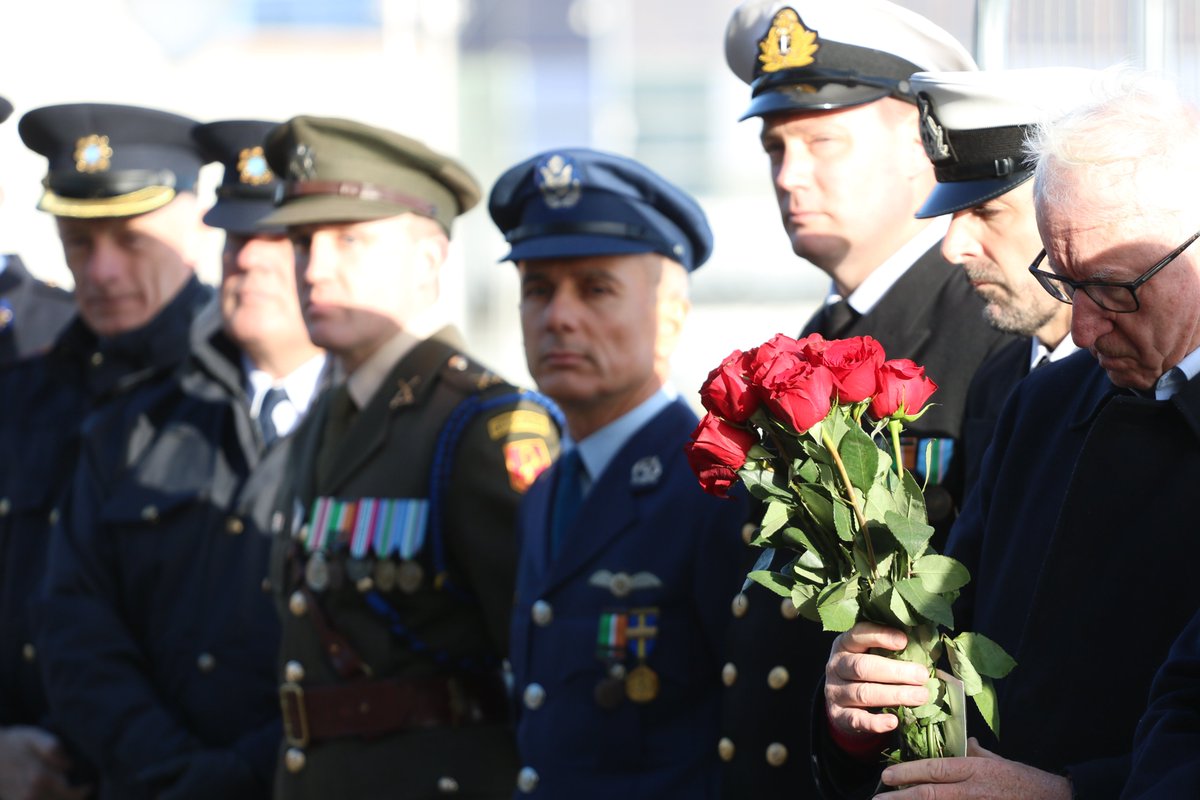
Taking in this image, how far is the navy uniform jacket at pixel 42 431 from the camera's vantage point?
591 cm

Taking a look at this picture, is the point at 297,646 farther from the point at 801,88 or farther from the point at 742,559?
the point at 801,88

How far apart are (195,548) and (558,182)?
180cm

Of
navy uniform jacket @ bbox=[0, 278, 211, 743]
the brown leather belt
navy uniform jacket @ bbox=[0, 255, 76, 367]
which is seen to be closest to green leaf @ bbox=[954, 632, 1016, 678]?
the brown leather belt

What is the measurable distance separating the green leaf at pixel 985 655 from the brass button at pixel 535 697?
4.97ft

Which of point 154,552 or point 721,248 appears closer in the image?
point 154,552

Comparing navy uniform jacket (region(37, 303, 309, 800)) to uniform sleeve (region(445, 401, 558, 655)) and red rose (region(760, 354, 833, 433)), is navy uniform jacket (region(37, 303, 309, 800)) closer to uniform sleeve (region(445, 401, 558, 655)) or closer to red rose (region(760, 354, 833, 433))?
uniform sleeve (region(445, 401, 558, 655))

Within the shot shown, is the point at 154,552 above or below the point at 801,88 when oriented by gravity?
below

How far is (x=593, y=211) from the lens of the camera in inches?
168

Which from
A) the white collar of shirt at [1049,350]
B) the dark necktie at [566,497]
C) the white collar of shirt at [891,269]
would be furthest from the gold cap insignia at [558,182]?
the white collar of shirt at [1049,350]

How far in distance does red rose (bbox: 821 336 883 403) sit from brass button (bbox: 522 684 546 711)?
62.3 inches

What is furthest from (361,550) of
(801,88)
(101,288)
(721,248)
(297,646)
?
(721,248)

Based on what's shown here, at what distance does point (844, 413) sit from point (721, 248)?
19469 millimetres

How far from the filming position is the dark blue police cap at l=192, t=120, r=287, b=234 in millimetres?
5555

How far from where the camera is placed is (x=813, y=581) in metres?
2.67
